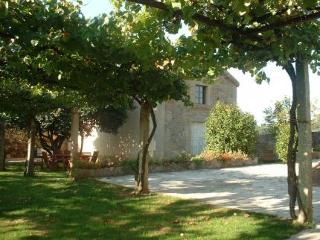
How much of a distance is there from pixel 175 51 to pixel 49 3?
205 centimetres

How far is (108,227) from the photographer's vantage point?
7621mm

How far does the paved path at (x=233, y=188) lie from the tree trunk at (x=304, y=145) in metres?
0.36

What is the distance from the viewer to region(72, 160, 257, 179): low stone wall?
15539 mm

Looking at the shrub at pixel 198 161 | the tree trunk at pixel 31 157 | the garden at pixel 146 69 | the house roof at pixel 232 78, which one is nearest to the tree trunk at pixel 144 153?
the garden at pixel 146 69

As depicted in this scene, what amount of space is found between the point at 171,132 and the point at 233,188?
9.52m

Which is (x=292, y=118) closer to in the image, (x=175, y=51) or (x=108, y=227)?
(x=175, y=51)

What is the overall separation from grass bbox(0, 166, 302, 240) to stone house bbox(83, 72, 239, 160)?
375 inches

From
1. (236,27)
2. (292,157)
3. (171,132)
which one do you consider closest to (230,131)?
(171,132)

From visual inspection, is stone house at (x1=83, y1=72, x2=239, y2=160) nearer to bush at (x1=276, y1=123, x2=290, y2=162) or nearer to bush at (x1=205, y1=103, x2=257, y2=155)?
bush at (x1=205, y1=103, x2=257, y2=155)

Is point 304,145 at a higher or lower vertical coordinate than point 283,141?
lower

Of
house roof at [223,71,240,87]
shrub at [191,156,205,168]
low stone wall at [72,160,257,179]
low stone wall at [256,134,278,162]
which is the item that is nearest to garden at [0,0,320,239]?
low stone wall at [72,160,257,179]

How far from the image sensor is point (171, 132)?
21.8 metres

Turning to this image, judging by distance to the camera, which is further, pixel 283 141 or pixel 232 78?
pixel 232 78

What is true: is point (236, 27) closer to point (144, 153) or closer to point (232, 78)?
point (144, 153)
